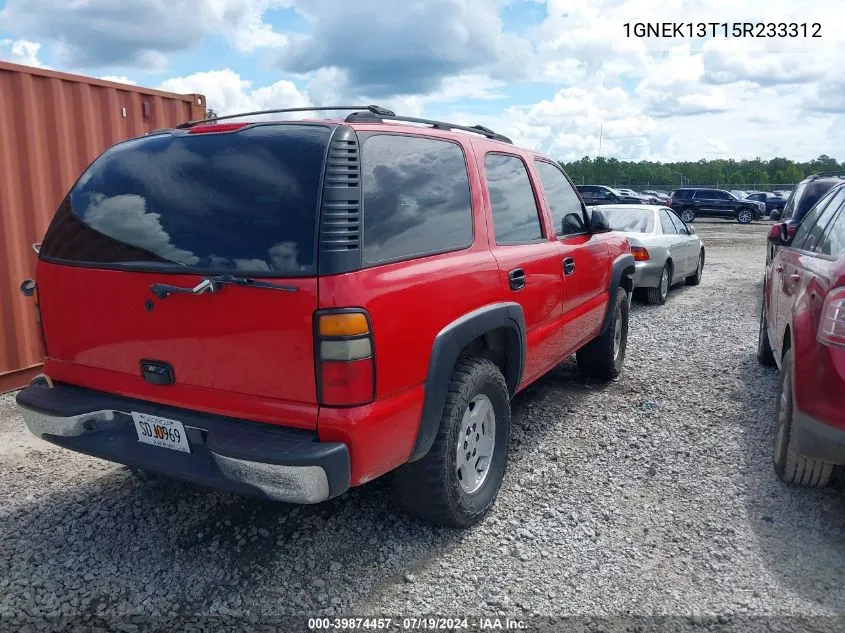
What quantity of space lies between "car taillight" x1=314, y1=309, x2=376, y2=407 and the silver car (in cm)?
756

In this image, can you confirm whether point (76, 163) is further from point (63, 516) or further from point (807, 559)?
point (807, 559)

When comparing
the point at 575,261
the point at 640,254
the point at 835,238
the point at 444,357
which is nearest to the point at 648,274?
the point at 640,254

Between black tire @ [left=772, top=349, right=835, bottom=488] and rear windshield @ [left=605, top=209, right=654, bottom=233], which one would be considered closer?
black tire @ [left=772, top=349, right=835, bottom=488]

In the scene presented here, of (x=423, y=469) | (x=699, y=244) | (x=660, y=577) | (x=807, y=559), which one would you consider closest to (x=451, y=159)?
(x=423, y=469)

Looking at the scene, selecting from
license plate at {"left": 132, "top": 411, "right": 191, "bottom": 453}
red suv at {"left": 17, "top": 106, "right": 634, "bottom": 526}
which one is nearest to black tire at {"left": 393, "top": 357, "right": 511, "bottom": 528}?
red suv at {"left": 17, "top": 106, "right": 634, "bottom": 526}

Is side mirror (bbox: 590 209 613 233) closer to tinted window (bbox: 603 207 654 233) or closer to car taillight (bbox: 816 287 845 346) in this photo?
A: car taillight (bbox: 816 287 845 346)

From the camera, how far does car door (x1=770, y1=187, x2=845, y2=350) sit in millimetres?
4227

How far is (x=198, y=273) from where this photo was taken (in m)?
2.68

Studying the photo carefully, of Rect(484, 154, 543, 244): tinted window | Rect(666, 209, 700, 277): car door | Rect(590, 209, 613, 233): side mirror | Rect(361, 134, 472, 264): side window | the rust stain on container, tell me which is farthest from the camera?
Rect(666, 209, 700, 277): car door

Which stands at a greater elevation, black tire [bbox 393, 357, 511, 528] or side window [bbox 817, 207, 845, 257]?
side window [bbox 817, 207, 845, 257]

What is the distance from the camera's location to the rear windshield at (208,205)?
2.60 meters

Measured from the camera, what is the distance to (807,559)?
10.4ft

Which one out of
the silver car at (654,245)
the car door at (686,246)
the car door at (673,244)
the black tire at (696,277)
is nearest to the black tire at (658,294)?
the silver car at (654,245)

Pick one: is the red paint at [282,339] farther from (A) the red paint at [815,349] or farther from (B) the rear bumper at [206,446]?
(A) the red paint at [815,349]
